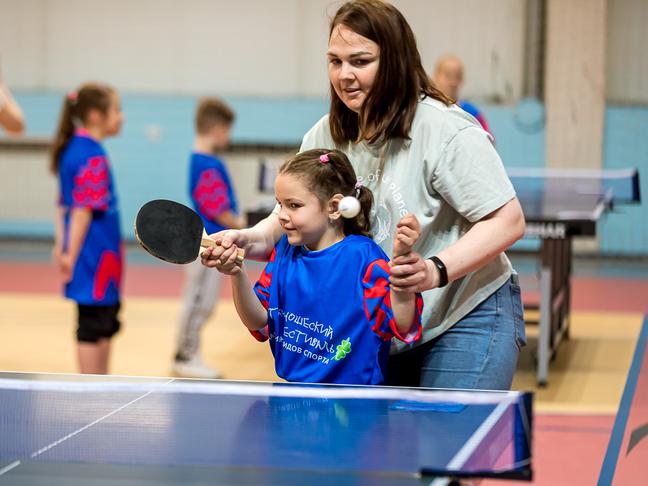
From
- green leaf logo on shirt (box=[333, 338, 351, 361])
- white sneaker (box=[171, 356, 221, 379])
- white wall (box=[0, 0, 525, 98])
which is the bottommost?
white sneaker (box=[171, 356, 221, 379])

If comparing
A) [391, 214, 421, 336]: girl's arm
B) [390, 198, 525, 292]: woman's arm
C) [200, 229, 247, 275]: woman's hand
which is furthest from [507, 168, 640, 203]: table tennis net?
[200, 229, 247, 275]: woman's hand

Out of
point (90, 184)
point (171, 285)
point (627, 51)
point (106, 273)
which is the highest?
point (627, 51)

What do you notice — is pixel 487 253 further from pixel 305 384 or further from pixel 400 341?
pixel 305 384

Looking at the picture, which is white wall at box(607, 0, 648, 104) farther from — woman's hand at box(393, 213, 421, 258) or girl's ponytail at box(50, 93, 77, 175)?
woman's hand at box(393, 213, 421, 258)

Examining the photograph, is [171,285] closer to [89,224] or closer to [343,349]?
[89,224]

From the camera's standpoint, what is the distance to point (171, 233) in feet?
7.96

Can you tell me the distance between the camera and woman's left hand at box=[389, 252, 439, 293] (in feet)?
7.29

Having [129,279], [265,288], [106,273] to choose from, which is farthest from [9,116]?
[129,279]

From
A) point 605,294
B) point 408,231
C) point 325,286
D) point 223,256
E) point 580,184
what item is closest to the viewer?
point 408,231

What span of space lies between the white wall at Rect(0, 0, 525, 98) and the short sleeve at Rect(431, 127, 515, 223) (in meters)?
8.70

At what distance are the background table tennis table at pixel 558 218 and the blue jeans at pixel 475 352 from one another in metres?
2.91

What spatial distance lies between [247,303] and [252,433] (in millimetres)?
575

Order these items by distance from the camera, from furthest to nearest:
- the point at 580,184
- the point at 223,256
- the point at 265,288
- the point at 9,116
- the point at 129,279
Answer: the point at 129,279
the point at 580,184
the point at 9,116
the point at 265,288
the point at 223,256

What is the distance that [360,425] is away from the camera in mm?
2047
